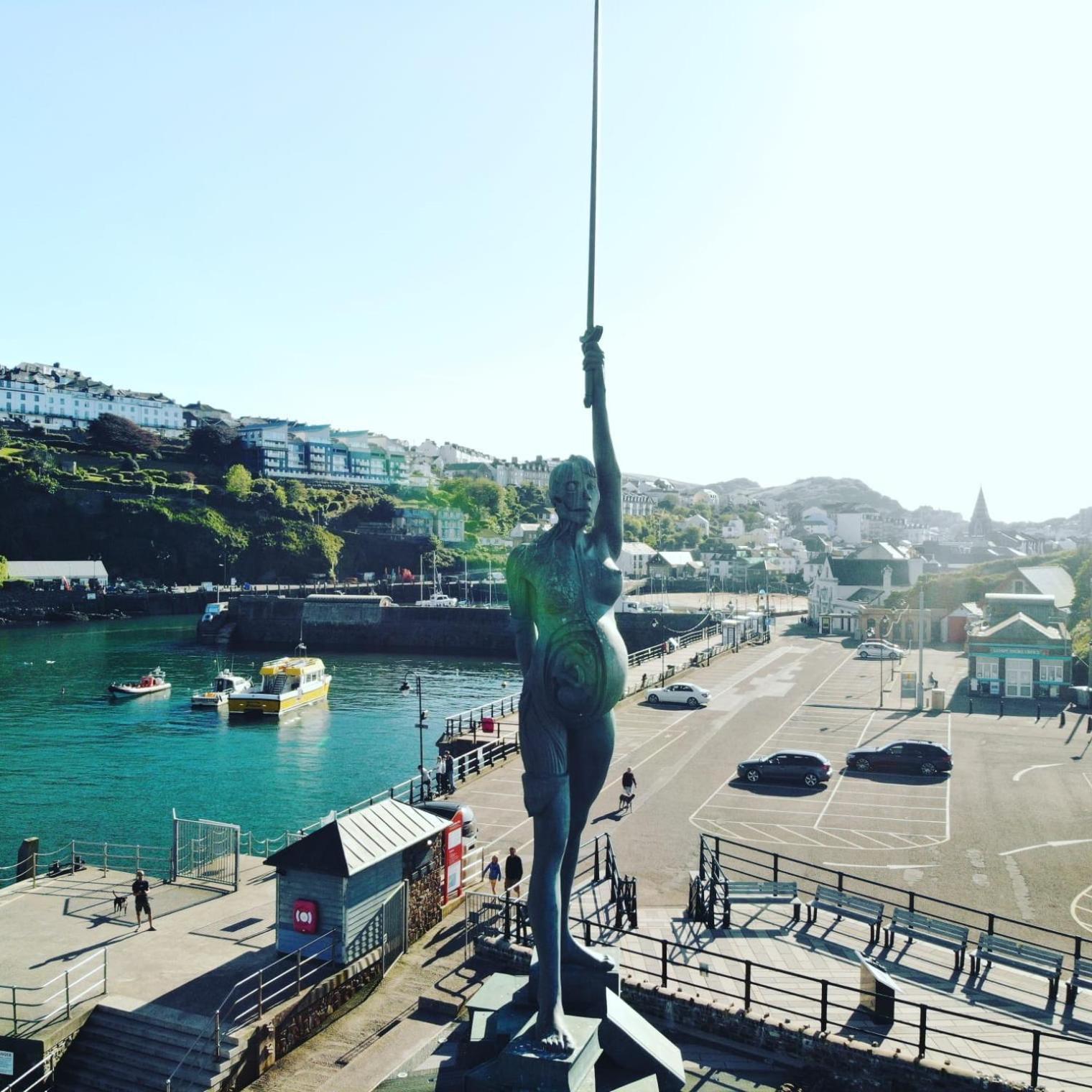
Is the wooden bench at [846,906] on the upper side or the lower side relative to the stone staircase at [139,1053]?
upper

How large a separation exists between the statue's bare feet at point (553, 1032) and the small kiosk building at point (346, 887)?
21.5 ft

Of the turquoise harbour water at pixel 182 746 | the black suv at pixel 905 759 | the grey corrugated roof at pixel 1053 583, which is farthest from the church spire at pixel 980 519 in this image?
the black suv at pixel 905 759

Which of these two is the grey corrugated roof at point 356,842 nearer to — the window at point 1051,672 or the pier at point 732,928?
the pier at point 732,928

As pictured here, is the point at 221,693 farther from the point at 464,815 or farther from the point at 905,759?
the point at 905,759

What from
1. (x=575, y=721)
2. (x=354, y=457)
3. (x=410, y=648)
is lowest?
(x=410, y=648)

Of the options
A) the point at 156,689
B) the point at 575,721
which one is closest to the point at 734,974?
the point at 575,721

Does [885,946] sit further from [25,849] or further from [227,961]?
[25,849]

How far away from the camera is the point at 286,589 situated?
108188mm

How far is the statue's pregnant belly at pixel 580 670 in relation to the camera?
7.91 metres

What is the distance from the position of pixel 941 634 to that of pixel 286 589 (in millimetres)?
72697

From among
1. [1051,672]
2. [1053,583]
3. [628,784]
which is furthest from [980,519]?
[628,784]

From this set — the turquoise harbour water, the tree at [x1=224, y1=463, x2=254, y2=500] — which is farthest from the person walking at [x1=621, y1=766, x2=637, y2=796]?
the tree at [x1=224, y1=463, x2=254, y2=500]

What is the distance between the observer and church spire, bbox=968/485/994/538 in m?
187

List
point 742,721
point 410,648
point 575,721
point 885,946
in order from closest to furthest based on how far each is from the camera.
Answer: point 575,721 → point 885,946 → point 742,721 → point 410,648
